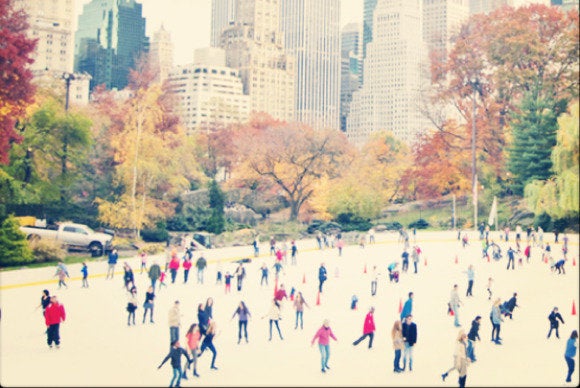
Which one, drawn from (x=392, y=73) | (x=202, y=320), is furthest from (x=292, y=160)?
(x=392, y=73)

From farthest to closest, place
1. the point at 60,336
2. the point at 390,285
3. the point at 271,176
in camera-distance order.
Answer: the point at 271,176, the point at 390,285, the point at 60,336

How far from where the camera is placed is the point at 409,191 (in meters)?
49.2

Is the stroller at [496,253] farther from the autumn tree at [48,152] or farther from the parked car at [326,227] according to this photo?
the autumn tree at [48,152]

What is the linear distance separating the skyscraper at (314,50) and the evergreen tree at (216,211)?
108 m

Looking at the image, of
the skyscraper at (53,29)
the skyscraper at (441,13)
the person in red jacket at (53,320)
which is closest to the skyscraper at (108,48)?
the skyscraper at (53,29)

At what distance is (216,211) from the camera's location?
129ft

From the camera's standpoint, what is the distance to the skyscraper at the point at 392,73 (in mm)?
136125

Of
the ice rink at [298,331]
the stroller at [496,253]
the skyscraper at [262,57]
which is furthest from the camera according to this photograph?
the skyscraper at [262,57]

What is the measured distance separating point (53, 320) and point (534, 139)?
43.1 feet

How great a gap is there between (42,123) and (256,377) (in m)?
22.8

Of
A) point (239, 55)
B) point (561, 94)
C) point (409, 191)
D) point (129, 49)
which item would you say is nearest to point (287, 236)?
point (409, 191)

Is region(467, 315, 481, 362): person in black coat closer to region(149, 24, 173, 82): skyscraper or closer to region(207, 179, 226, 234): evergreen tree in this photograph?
region(207, 179, 226, 234): evergreen tree

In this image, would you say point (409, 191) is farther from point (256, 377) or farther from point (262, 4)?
point (262, 4)

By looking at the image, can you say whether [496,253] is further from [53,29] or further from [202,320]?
[53,29]
